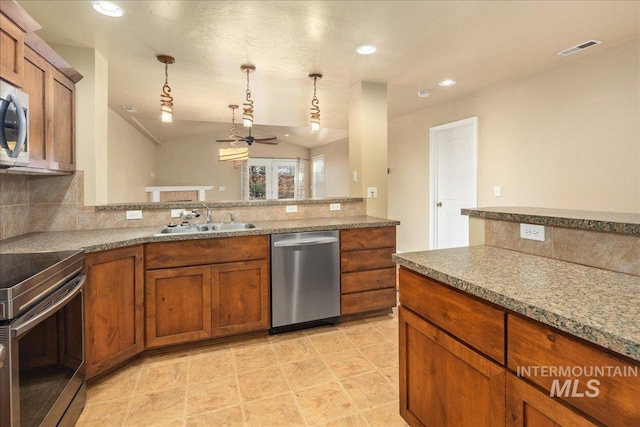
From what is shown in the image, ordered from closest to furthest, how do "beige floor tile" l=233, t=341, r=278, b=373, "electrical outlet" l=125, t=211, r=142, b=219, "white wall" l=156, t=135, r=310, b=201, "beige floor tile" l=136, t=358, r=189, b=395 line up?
"beige floor tile" l=136, t=358, r=189, b=395 < "beige floor tile" l=233, t=341, r=278, b=373 < "electrical outlet" l=125, t=211, r=142, b=219 < "white wall" l=156, t=135, r=310, b=201

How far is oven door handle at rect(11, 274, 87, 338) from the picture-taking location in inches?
46.1

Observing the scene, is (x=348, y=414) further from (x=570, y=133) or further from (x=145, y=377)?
(x=570, y=133)

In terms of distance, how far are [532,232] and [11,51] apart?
2.54m

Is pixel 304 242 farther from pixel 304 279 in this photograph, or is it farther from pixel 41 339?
pixel 41 339

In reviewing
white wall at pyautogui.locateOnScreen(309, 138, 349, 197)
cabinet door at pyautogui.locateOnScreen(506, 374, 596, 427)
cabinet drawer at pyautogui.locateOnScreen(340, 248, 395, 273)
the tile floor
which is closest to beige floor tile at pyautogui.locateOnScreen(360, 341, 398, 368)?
the tile floor

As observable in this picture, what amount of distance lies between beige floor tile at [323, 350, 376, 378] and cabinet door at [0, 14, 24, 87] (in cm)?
234

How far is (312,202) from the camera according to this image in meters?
3.35

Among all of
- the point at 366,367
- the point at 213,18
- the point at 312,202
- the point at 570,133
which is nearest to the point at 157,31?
the point at 213,18

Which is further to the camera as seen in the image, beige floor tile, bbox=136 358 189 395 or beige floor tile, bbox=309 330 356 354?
beige floor tile, bbox=309 330 356 354

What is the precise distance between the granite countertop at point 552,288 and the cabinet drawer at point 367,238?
4.12ft

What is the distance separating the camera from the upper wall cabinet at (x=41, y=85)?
152cm

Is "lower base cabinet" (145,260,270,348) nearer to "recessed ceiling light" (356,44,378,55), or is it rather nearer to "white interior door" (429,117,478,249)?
"recessed ceiling light" (356,44,378,55)

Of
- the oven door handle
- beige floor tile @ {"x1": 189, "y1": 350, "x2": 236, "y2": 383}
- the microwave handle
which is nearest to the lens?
the oven door handle

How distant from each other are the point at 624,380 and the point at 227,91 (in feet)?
12.9
